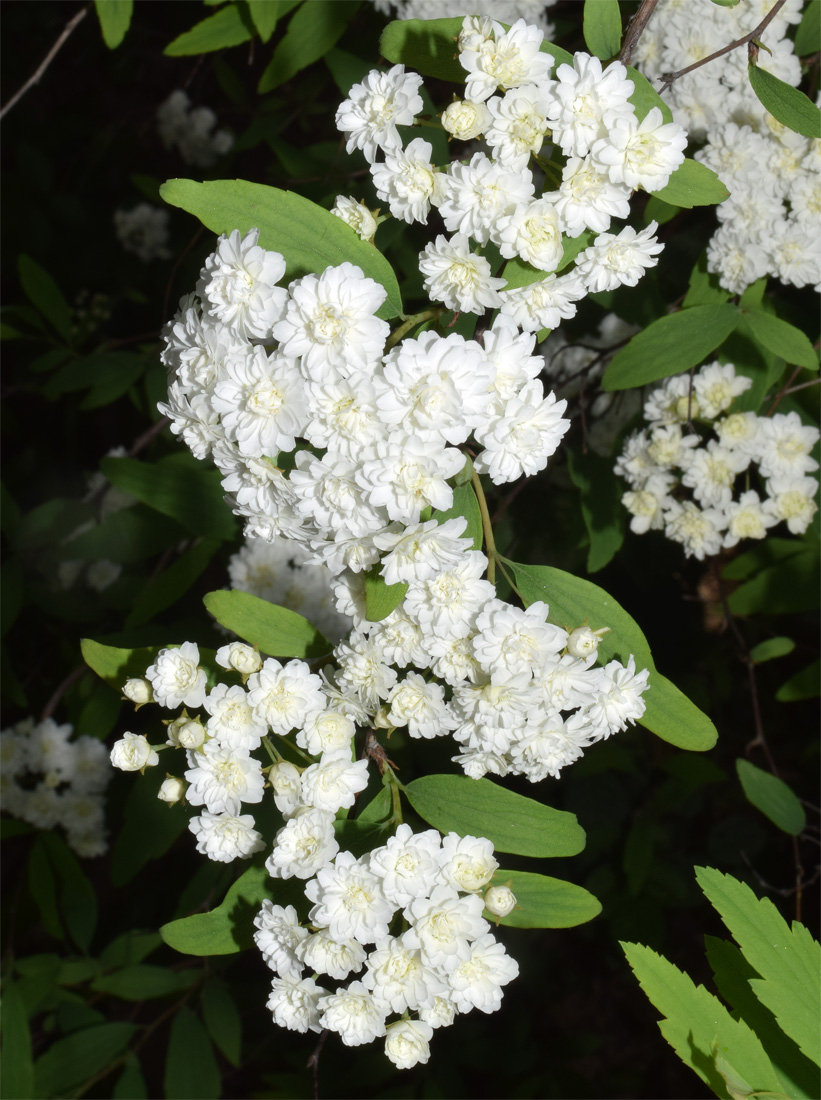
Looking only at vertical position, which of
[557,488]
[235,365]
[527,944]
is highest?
[235,365]

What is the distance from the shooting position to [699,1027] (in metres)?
1.12

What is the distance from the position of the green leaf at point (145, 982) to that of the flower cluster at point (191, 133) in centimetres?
378

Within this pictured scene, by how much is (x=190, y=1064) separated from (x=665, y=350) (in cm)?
244

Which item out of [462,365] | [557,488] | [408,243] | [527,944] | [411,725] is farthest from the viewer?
[527,944]

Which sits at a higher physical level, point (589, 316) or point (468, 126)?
point (468, 126)

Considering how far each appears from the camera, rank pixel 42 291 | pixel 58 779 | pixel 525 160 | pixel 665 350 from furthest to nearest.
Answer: pixel 42 291
pixel 58 779
pixel 665 350
pixel 525 160

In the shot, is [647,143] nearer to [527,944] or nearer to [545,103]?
[545,103]

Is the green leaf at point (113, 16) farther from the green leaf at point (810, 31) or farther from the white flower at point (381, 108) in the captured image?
the green leaf at point (810, 31)

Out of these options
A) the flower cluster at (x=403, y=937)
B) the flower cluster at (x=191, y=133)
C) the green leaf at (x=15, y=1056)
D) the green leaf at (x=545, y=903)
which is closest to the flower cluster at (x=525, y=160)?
the flower cluster at (x=403, y=937)

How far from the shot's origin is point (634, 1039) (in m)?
3.73

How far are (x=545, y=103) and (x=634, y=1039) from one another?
376 cm

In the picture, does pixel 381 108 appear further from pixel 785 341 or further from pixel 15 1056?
pixel 15 1056

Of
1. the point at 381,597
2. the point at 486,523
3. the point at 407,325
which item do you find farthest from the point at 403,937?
the point at 407,325

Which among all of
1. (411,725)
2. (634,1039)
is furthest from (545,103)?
Answer: (634,1039)
